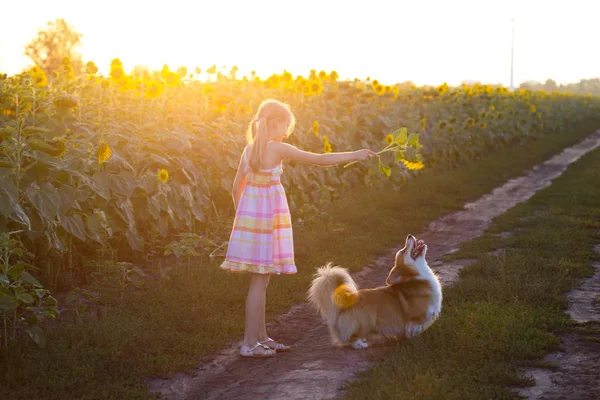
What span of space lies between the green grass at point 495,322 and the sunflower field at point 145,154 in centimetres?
138

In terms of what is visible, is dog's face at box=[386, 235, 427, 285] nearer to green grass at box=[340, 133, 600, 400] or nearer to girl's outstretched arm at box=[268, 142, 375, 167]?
green grass at box=[340, 133, 600, 400]

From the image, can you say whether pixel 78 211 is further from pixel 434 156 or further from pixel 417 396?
pixel 434 156

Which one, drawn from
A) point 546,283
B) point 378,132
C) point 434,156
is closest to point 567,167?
point 434,156

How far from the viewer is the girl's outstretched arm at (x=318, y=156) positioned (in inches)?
219

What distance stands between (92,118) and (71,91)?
0.39 m

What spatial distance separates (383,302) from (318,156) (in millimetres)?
1208

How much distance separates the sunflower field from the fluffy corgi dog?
Answer: 775 millimetres

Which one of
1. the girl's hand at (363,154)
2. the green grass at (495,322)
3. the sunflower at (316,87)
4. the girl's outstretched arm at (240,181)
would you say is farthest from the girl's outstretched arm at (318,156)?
the sunflower at (316,87)

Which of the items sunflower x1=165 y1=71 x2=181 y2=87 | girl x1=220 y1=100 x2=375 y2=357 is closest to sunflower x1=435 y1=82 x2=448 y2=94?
sunflower x1=165 y1=71 x2=181 y2=87

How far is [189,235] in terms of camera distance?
25.7 ft

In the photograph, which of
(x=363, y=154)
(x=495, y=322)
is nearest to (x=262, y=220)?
(x=363, y=154)

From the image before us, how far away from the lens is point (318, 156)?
5.78 metres

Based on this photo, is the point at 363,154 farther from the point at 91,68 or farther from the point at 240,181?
the point at 91,68

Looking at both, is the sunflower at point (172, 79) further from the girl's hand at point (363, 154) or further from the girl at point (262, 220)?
the girl's hand at point (363, 154)
